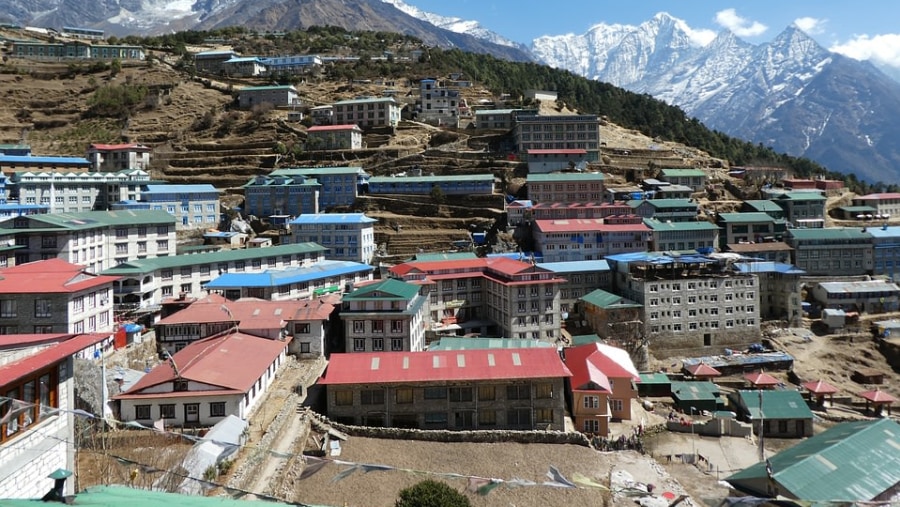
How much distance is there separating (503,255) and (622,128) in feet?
143

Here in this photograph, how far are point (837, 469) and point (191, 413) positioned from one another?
2294cm

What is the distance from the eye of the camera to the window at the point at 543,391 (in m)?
26.2

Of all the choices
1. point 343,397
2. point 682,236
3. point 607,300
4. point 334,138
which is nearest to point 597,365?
point 607,300

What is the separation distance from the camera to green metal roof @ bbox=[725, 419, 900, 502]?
19500 mm

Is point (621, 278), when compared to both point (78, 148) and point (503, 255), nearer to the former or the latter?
point (503, 255)

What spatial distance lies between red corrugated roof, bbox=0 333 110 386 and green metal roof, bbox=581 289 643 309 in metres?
35.5

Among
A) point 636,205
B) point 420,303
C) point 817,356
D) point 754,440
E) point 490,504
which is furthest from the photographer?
point 636,205

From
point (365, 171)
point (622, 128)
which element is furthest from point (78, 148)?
point (622, 128)

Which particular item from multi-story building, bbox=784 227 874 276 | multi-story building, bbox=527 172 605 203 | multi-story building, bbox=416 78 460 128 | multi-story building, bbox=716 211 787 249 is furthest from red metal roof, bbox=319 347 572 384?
multi-story building, bbox=416 78 460 128

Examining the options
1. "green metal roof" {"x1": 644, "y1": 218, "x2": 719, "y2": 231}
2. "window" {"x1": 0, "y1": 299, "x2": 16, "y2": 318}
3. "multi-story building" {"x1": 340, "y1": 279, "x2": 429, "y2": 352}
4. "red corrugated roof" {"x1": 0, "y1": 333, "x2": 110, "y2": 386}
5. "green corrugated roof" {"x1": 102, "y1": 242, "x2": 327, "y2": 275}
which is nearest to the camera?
"red corrugated roof" {"x1": 0, "y1": 333, "x2": 110, "y2": 386}

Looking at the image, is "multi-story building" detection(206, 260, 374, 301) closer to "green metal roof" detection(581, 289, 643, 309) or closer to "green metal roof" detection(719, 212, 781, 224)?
"green metal roof" detection(581, 289, 643, 309)

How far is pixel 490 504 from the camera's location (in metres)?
21.0

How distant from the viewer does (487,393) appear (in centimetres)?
2617

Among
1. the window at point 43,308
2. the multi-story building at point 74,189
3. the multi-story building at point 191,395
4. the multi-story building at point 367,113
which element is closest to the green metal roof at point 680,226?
the multi-story building at point 367,113
